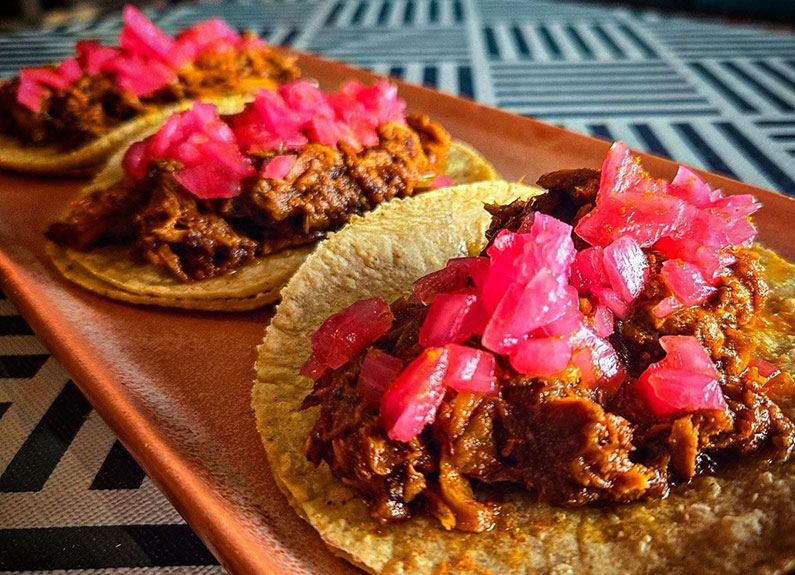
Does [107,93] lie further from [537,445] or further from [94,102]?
[537,445]

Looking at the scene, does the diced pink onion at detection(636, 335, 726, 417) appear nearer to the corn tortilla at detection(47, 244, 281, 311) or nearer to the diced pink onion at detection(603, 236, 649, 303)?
the diced pink onion at detection(603, 236, 649, 303)

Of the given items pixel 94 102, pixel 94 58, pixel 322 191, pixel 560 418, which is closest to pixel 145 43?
pixel 94 58

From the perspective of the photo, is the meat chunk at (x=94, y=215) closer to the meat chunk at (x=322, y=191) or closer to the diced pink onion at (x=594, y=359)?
the meat chunk at (x=322, y=191)

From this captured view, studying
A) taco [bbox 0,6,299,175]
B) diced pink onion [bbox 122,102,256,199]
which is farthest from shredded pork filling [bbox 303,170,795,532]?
taco [bbox 0,6,299,175]

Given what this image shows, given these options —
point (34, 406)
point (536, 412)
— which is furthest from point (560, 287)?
point (34, 406)

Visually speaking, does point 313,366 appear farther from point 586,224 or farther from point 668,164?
point 668,164

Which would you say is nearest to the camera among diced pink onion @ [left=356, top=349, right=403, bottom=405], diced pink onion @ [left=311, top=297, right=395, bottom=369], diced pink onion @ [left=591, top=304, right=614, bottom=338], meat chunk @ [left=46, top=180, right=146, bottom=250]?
diced pink onion @ [left=356, top=349, right=403, bottom=405]
